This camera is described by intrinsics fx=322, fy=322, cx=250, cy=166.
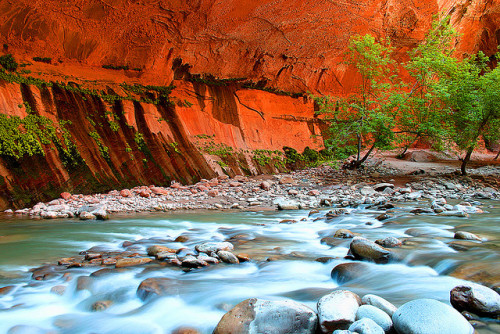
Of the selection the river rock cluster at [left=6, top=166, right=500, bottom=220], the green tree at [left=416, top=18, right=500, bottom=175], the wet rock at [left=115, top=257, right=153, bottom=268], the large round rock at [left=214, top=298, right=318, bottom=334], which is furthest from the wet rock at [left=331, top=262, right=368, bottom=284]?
the green tree at [left=416, top=18, right=500, bottom=175]

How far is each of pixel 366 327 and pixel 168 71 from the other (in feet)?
45.8

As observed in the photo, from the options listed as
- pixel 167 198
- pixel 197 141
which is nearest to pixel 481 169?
pixel 197 141

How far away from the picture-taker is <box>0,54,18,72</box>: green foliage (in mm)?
10375

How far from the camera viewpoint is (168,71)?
14.0 meters

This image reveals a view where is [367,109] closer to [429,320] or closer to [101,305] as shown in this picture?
[429,320]

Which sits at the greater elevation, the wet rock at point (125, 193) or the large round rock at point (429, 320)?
the wet rock at point (125, 193)

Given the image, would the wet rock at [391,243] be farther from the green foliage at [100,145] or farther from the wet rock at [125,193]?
the green foliage at [100,145]

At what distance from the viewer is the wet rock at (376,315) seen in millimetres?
1787

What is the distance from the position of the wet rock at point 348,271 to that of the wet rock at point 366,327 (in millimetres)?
1206

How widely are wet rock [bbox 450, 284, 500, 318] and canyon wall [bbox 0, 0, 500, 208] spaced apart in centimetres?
960

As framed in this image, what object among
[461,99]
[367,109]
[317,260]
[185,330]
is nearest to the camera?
[185,330]

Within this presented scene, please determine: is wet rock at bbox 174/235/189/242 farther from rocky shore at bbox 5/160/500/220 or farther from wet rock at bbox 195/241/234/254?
rocky shore at bbox 5/160/500/220

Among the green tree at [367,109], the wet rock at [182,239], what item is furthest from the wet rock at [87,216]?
the green tree at [367,109]

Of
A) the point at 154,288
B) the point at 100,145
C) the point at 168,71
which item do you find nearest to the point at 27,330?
the point at 154,288
